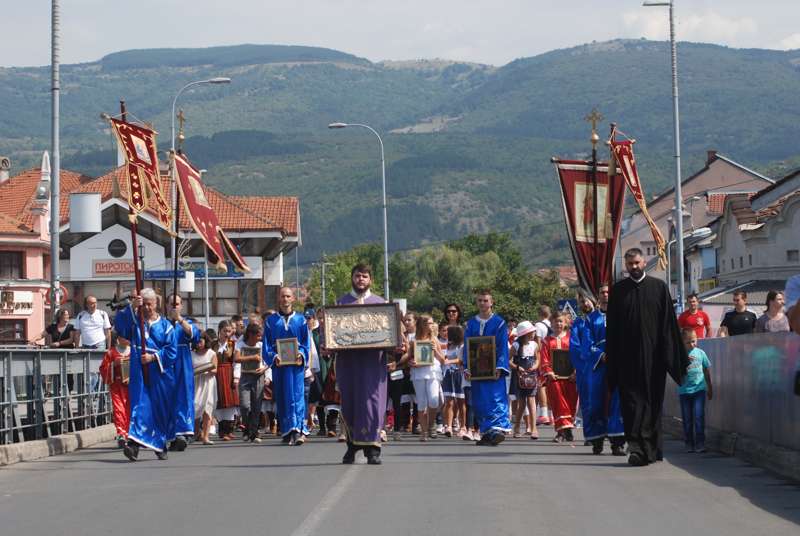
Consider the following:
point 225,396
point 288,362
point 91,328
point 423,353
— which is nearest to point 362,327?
point 288,362

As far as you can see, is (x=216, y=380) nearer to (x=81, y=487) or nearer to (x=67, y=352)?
(x=67, y=352)

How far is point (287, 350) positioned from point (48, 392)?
3.08 m

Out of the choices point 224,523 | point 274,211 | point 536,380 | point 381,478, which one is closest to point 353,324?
point 381,478

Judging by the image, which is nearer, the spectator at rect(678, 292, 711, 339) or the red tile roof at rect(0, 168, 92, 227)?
the spectator at rect(678, 292, 711, 339)

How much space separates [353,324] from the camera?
1616 centimetres

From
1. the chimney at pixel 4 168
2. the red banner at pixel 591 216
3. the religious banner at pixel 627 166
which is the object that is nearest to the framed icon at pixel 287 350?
the red banner at pixel 591 216

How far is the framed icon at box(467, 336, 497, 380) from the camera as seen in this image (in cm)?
1945

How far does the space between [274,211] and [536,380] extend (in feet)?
208

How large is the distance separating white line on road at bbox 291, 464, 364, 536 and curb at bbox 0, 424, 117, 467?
425 cm

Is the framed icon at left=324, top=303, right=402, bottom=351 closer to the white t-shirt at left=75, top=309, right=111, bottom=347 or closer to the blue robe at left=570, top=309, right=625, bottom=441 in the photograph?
the blue robe at left=570, top=309, right=625, bottom=441

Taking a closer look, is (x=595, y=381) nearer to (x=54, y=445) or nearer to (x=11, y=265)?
(x=54, y=445)

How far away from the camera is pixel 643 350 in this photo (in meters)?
16.3

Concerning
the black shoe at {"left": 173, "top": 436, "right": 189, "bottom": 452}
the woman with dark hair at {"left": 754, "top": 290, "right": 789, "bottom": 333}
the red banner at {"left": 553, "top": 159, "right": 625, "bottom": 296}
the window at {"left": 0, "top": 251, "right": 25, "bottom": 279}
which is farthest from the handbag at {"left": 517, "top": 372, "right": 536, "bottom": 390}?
the window at {"left": 0, "top": 251, "right": 25, "bottom": 279}

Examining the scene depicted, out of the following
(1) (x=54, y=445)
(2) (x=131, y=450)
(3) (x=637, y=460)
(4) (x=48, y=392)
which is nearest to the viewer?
(3) (x=637, y=460)
